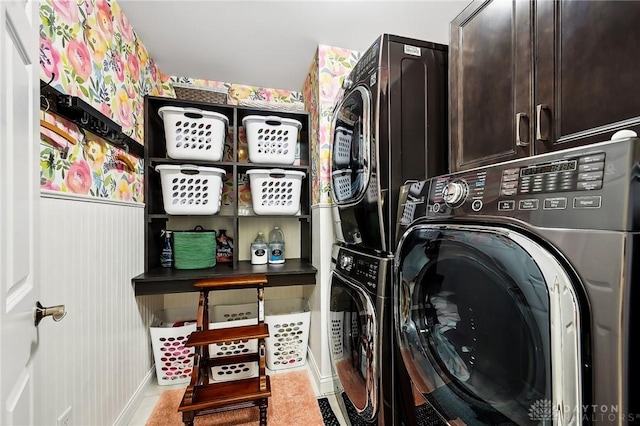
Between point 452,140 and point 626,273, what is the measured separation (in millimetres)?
844

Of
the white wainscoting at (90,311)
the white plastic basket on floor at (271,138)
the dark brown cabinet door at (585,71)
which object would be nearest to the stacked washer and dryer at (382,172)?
the dark brown cabinet door at (585,71)

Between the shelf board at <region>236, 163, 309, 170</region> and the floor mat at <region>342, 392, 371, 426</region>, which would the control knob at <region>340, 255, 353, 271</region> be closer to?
the floor mat at <region>342, 392, 371, 426</region>

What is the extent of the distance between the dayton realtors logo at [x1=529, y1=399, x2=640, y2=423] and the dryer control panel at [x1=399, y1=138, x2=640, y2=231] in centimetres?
31

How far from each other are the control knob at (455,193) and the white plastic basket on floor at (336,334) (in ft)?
3.15

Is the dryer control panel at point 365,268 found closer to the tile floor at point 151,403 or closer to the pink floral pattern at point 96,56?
the tile floor at point 151,403

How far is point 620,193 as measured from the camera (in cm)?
45

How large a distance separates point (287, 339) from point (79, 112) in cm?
189

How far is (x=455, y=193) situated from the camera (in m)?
0.79

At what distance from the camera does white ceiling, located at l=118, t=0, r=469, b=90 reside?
1.56m

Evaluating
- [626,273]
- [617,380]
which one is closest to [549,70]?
[626,273]

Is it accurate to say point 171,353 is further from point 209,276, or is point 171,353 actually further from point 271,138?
point 271,138

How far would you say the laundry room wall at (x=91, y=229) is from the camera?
1.00 meters

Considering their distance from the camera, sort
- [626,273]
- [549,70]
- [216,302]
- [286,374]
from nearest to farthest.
Answer: [626,273], [549,70], [286,374], [216,302]

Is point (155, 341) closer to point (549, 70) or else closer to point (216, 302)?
point (216, 302)
